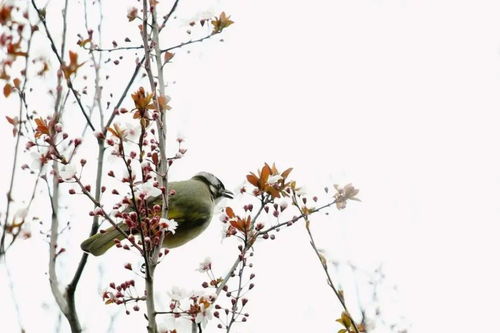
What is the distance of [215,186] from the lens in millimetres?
6207

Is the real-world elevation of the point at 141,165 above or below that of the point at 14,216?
below

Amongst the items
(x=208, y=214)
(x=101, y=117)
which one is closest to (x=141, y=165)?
(x=101, y=117)

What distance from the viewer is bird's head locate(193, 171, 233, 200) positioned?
6.15 meters

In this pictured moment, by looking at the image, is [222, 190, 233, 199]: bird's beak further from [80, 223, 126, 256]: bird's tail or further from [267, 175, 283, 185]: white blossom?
[267, 175, 283, 185]: white blossom

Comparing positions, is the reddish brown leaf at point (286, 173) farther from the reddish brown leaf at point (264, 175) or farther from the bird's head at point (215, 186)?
the bird's head at point (215, 186)

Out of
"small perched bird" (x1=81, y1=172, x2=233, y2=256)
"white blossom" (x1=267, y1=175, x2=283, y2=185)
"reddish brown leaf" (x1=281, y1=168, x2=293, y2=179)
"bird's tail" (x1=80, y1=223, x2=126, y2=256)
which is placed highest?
"small perched bird" (x1=81, y1=172, x2=233, y2=256)

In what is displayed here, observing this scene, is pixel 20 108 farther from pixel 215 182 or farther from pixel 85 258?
pixel 215 182

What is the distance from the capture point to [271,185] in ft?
10.3

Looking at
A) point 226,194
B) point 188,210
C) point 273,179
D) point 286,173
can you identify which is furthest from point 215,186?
point 273,179

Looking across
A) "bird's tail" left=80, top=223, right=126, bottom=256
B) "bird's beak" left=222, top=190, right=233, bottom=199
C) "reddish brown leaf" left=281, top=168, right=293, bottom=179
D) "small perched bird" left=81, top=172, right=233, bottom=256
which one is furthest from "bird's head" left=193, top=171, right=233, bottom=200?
"reddish brown leaf" left=281, top=168, right=293, bottom=179

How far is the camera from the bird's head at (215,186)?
615 cm

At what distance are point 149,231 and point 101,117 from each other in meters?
2.01

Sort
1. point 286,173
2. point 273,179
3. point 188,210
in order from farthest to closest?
point 188,210, point 286,173, point 273,179

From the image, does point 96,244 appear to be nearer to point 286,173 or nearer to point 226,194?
point 286,173
